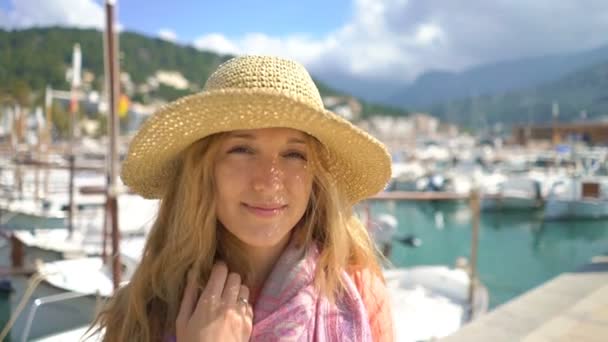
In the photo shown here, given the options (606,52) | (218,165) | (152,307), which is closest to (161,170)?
(218,165)

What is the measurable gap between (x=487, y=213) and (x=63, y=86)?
2801 inches

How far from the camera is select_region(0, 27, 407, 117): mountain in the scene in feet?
251

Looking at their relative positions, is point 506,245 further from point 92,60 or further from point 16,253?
point 92,60

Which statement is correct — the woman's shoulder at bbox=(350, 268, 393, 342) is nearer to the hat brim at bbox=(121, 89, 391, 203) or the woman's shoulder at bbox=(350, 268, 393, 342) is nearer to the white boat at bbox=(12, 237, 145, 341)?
the hat brim at bbox=(121, 89, 391, 203)

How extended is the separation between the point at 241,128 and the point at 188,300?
1.40 feet

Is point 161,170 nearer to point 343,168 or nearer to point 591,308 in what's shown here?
point 343,168

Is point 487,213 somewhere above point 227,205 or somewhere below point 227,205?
below

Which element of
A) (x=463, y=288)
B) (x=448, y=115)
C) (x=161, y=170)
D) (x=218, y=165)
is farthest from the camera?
(x=448, y=115)

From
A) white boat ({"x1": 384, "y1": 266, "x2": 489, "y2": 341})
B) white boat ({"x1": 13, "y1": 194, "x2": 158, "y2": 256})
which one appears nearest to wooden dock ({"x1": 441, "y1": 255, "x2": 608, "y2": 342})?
white boat ({"x1": 384, "y1": 266, "x2": 489, "y2": 341})

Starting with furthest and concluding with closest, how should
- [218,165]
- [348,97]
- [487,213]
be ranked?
[348,97] → [487,213] → [218,165]

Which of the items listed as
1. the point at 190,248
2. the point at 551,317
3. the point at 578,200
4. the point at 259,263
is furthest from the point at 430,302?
the point at 578,200

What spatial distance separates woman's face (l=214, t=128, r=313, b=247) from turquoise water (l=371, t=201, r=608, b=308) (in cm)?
949

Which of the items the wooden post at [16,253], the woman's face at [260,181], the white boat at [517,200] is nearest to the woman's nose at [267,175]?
the woman's face at [260,181]

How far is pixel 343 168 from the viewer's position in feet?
4.25
